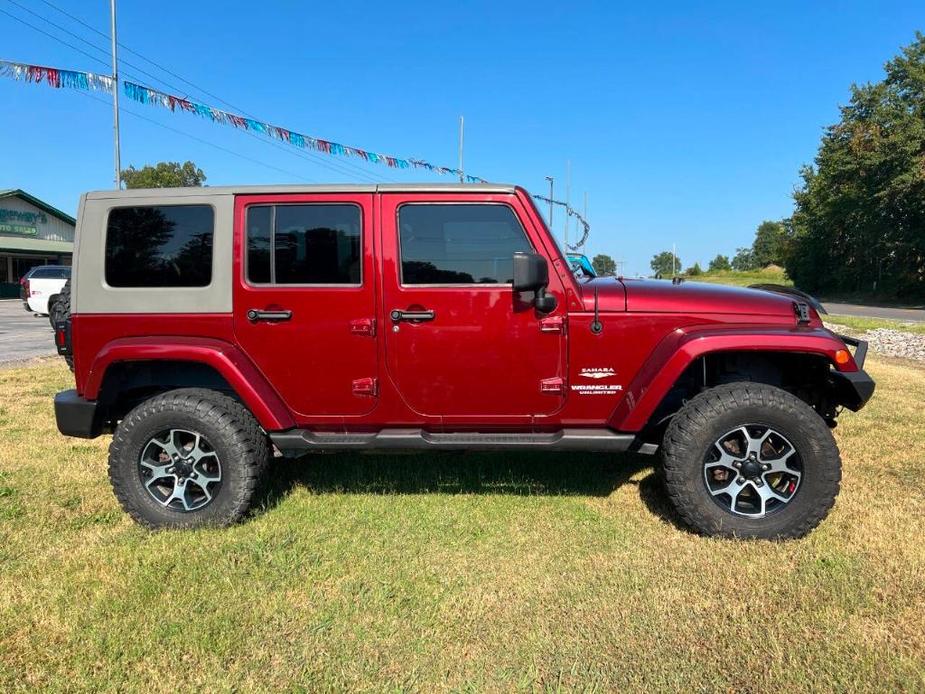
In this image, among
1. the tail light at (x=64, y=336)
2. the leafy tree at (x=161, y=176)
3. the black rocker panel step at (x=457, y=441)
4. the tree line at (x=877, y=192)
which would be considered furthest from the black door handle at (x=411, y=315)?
the leafy tree at (x=161, y=176)

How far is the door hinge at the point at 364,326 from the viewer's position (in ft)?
10.9

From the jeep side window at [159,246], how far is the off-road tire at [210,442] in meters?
0.68

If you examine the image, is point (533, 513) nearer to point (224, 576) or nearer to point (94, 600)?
point (224, 576)

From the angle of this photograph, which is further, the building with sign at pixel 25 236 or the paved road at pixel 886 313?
the building with sign at pixel 25 236

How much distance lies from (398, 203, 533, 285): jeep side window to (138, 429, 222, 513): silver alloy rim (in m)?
1.55

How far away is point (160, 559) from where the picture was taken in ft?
9.96

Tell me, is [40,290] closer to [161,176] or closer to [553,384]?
[553,384]

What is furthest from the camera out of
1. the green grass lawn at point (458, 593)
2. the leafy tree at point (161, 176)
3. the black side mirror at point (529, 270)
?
the leafy tree at point (161, 176)

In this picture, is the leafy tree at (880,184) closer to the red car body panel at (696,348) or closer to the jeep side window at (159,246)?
the red car body panel at (696,348)

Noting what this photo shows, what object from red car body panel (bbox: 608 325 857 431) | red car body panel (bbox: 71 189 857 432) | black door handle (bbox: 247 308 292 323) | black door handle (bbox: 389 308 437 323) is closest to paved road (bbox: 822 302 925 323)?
red car body panel (bbox: 608 325 857 431)

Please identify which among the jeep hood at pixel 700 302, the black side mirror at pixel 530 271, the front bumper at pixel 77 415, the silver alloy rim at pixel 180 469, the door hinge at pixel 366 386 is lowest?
the silver alloy rim at pixel 180 469

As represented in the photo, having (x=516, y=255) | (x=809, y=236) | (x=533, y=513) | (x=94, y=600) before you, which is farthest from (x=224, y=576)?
(x=809, y=236)

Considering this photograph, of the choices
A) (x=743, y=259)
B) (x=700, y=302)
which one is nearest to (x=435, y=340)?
(x=700, y=302)

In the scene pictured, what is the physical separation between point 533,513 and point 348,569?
1.17 m
